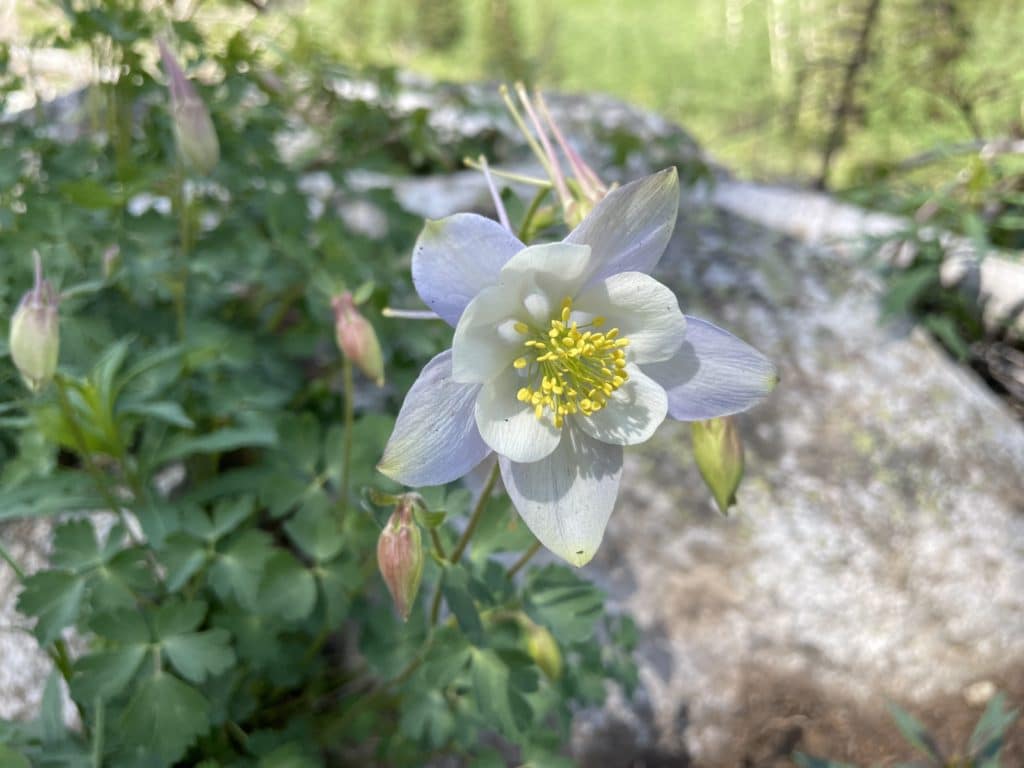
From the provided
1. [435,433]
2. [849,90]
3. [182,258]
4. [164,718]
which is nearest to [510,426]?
[435,433]

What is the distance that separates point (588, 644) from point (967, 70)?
3.02 meters

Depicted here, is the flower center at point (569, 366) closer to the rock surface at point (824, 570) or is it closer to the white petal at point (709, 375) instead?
the white petal at point (709, 375)

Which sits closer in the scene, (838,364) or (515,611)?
(515,611)

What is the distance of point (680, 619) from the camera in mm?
1790

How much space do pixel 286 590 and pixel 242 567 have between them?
0.08 meters

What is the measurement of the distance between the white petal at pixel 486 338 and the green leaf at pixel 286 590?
0.55 meters

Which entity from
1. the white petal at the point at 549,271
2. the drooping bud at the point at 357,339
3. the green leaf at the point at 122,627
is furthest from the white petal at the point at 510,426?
the green leaf at the point at 122,627

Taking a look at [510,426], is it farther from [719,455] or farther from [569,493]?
[719,455]

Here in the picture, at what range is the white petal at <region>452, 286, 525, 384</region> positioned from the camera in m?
0.86

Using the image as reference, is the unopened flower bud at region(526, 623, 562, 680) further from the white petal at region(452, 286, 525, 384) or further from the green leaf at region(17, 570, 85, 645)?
the green leaf at region(17, 570, 85, 645)

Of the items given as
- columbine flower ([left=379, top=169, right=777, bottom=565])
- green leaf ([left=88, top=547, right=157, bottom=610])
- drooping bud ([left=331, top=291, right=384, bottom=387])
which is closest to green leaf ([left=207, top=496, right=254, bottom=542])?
green leaf ([left=88, top=547, right=157, bottom=610])

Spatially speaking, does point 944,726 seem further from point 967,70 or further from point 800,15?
point 800,15

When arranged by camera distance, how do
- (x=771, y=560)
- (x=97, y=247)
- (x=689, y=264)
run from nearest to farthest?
(x=97, y=247), (x=771, y=560), (x=689, y=264)

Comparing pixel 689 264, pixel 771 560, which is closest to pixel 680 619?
pixel 771 560
